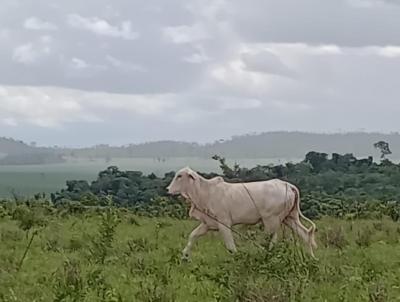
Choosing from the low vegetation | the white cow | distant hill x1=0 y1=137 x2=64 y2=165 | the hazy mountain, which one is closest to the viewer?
the low vegetation

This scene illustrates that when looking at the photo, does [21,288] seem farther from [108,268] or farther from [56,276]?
[108,268]

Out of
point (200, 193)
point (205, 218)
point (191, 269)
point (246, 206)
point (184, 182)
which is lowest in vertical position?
point (191, 269)

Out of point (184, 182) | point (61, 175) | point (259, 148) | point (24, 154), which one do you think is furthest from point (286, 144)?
point (184, 182)

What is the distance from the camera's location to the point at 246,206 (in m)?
13.3

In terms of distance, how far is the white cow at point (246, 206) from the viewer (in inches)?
523

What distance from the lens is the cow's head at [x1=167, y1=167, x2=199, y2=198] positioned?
1378 centimetres

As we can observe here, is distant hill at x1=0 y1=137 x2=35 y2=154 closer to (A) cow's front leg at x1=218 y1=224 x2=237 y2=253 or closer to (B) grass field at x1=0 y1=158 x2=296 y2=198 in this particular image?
(B) grass field at x1=0 y1=158 x2=296 y2=198

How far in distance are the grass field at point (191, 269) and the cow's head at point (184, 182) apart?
2.78 feet

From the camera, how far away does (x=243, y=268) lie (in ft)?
33.0

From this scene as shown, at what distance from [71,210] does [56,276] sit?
421 inches

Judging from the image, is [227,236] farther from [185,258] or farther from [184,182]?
[184,182]

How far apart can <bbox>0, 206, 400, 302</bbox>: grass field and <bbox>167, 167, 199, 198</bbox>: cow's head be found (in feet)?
2.78

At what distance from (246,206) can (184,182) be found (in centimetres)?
111

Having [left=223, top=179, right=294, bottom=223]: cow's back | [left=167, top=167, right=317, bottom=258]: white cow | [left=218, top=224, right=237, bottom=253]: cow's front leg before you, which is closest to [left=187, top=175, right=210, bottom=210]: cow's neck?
[left=167, top=167, right=317, bottom=258]: white cow
